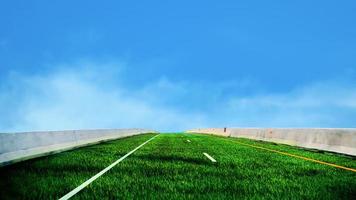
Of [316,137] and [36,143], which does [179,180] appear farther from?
[316,137]

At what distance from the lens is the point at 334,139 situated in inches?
604

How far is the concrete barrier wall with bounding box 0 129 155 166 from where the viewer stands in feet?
34.2

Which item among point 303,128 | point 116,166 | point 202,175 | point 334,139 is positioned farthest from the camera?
point 303,128

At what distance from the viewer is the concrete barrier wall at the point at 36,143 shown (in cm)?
1041

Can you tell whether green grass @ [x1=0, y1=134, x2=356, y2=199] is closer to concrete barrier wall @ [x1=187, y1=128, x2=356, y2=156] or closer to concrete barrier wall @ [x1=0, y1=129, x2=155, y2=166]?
concrete barrier wall @ [x1=0, y1=129, x2=155, y2=166]

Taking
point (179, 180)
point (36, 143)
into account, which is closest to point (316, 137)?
point (179, 180)

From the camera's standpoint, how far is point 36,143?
41.1 feet

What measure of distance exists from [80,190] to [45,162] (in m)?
4.43

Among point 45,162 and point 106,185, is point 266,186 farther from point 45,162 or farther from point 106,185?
point 45,162

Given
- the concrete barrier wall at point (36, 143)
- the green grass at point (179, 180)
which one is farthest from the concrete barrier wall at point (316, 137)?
the concrete barrier wall at point (36, 143)

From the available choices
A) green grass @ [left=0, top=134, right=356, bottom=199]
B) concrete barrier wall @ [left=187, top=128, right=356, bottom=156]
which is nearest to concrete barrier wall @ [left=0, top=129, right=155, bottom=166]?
green grass @ [left=0, top=134, right=356, bottom=199]

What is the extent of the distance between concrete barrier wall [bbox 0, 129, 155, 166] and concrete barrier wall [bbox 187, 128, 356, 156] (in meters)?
10.00

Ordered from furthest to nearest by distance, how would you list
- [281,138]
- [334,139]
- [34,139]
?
[281,138] → [334,139] → [34,139]

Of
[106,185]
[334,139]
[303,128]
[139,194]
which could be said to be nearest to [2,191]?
[106,185]
